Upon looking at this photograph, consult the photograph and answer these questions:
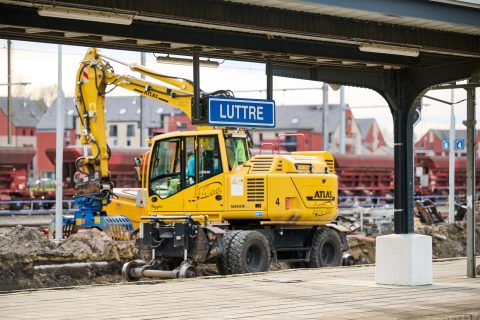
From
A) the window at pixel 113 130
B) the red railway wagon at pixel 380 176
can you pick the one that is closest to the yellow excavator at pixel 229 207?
the red railway wagon at pixel 380 176

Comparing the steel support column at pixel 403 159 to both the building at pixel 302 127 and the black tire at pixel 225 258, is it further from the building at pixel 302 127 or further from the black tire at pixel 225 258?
the building at pixel 302 127

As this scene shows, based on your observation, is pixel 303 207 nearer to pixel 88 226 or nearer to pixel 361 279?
pixel 361 279

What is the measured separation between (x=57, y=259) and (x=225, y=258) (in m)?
4.49

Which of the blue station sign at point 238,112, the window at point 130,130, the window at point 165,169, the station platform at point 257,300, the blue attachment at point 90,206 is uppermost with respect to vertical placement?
the window at point 130,130

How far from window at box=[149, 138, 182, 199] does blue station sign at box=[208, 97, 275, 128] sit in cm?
763

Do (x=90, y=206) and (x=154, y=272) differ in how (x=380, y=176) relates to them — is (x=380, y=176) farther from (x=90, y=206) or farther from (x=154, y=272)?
(x=154, y=272)

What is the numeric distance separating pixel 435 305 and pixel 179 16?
195 inches

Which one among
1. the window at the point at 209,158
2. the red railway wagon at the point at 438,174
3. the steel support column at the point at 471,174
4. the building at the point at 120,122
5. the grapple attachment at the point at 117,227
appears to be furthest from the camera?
the building at the point at 120,122

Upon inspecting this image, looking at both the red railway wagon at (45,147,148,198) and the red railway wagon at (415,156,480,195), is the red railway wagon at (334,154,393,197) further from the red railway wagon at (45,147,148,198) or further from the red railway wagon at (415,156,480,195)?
the red railway wagon at (45,147,148,198)

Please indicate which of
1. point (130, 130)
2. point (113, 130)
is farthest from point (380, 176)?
point (113, 130)

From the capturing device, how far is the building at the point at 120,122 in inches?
4636

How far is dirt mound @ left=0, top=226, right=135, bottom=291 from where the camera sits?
2234 centimetres

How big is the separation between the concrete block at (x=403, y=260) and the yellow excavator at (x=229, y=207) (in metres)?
4.84

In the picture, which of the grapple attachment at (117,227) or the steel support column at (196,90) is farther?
the grapple attachment at (117,227)
